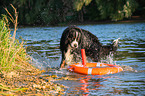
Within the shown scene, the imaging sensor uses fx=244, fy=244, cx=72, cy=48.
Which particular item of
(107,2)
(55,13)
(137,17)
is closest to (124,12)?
(107,2)

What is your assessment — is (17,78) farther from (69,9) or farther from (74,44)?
(69,9)

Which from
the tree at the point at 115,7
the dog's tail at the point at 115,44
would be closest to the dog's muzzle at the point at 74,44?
the dog's tail at the point at 115,44

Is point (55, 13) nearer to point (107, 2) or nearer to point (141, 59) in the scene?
point (107, 2)

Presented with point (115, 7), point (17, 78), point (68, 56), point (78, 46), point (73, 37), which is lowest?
point (17, 78)

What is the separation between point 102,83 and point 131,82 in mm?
636

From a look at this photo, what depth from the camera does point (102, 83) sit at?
5.36 meters

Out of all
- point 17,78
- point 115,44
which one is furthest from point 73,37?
point 17,78

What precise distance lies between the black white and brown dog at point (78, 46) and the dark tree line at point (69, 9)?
20.1 meters

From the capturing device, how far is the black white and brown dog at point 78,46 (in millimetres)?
6637

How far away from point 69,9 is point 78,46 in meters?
24.8

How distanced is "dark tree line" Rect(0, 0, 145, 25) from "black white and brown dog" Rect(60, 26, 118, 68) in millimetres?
20075

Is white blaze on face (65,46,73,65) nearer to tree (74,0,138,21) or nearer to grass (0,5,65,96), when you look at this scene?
grass (0,5,65,96)

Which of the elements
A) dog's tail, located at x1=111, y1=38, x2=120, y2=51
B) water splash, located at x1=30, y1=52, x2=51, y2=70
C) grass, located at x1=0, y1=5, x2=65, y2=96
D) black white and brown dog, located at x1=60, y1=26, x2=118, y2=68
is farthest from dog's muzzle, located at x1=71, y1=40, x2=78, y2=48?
dog's tail, located at x1=111, y1=38, x2=120, y2=51

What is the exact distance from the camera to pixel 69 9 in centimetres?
3120
